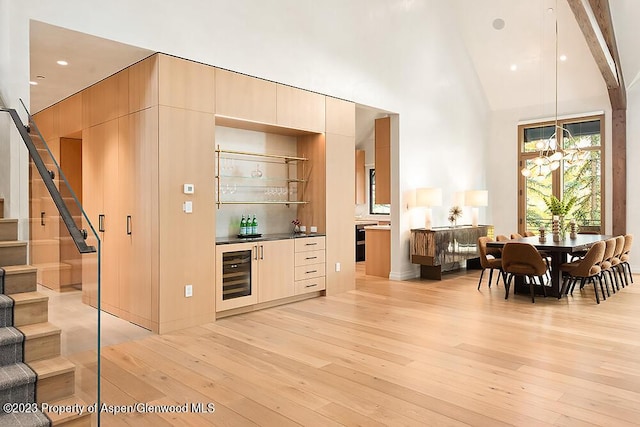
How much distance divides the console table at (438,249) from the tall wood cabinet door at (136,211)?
451 cm

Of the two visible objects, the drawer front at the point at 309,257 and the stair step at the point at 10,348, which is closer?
the stair step at the point at 10,348

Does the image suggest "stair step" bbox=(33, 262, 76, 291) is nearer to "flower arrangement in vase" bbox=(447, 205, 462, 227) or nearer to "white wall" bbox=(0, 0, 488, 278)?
"white wall" bbox=(0, 0, 488, 278)

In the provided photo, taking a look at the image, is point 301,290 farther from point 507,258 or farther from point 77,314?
point 77,314

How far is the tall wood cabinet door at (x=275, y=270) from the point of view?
557 centimetres

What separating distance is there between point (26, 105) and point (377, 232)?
566 cm

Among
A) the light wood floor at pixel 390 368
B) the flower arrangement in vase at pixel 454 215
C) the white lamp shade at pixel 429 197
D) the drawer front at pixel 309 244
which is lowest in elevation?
the light wood floor at pixel 390 368

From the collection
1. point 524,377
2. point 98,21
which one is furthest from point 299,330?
point 98,21

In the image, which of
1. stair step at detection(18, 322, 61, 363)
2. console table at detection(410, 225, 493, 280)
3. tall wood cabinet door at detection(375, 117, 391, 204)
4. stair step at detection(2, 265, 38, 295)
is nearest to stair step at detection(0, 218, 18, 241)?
stair step at detection(2, 265, 38, 295)

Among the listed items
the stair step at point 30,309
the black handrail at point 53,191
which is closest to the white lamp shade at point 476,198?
the black handrail at point 53,191

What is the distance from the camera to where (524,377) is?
3385 millimetres

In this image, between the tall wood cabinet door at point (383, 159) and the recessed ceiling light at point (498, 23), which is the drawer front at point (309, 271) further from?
the recessed ceiling light at point (498, 23)

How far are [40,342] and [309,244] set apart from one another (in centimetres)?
384

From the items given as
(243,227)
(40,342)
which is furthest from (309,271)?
(40,342)

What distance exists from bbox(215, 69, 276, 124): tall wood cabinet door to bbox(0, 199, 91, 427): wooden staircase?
8.83 feet
